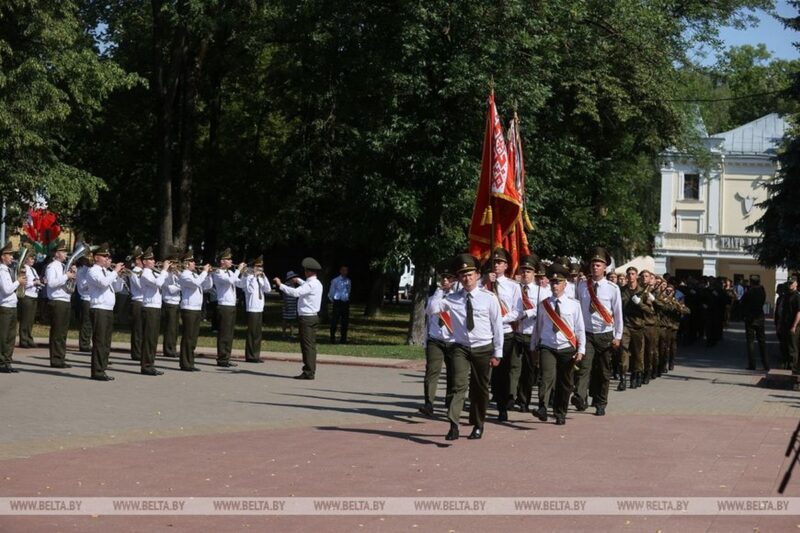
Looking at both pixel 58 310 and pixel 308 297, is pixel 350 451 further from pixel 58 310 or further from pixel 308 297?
pixel 58 310

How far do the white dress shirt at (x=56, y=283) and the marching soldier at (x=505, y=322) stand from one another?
8634 mm

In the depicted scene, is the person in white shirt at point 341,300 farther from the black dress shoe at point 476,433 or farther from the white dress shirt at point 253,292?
the black dress shoe at point 476,433

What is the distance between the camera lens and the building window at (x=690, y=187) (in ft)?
279

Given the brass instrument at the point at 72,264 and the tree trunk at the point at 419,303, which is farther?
the tree trunk at the point at 419,303

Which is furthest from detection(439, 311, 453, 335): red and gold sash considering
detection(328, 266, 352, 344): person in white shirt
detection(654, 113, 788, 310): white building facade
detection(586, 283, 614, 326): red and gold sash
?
detection(654, 113, 788, 310): white building facade

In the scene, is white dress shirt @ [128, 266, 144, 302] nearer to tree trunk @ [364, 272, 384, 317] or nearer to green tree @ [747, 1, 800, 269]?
green tree @ [747, 1, 800, 269]

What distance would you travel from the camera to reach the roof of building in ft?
281

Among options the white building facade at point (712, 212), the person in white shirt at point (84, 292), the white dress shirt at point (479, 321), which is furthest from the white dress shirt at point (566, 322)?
the white building facade at point (712, 212)

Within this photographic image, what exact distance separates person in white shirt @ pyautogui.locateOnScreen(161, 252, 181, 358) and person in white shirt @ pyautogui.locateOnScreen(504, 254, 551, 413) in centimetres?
837

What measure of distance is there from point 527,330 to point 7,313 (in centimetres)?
919

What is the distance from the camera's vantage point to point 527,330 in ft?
55.5

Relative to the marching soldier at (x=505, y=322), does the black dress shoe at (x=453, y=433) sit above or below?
below

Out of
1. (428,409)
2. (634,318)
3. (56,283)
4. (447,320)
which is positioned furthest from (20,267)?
(447,320)

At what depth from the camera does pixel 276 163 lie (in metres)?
42.0
